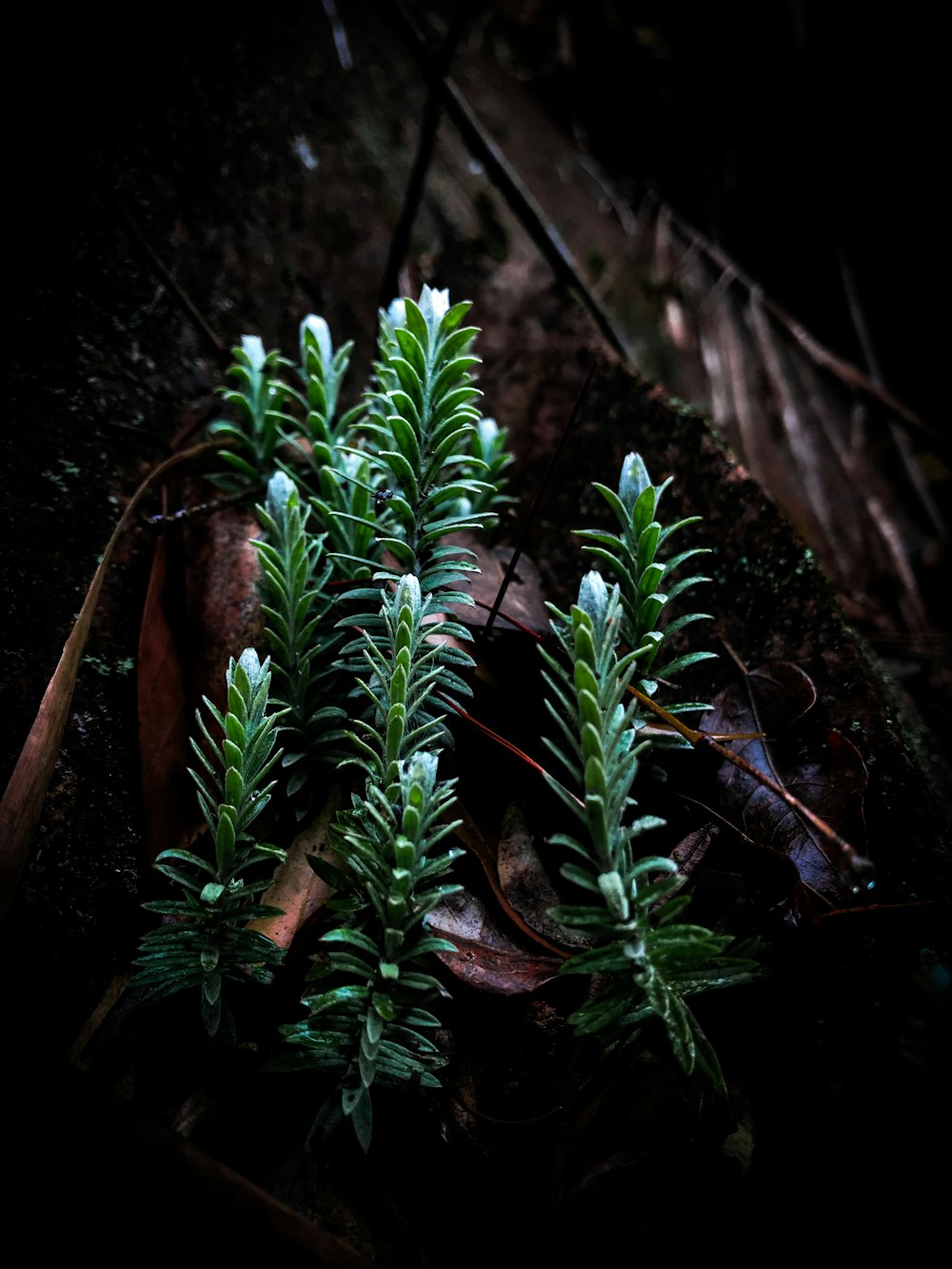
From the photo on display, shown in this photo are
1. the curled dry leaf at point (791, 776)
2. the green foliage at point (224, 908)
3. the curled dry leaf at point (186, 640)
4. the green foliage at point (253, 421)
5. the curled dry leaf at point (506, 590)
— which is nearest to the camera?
the green foliage at point (224, 908)

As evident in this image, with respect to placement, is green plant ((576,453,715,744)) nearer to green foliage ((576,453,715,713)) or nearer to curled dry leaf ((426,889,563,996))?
green foliage ((576,453,715,713))

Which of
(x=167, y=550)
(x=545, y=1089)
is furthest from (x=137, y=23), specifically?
(x=545, y=1089)

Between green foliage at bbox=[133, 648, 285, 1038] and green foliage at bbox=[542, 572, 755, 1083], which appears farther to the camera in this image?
green foliage at bbox=[133, 648, 285, 1038]

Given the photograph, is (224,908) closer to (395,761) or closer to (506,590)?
(395,761)

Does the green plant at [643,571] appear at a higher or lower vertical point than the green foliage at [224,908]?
higher

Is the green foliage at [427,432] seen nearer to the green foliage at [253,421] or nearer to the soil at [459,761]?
the soil at [459,761]

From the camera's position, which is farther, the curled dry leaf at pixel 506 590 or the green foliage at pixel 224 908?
the curled dry leaf at pixel 506 590

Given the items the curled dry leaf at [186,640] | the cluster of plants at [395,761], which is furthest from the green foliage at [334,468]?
the curled dry leaf at [186,640]

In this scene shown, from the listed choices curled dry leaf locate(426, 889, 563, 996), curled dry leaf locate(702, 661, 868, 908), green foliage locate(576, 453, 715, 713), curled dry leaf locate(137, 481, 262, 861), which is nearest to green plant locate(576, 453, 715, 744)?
green foliage locate(576, 453, 715, 713)
